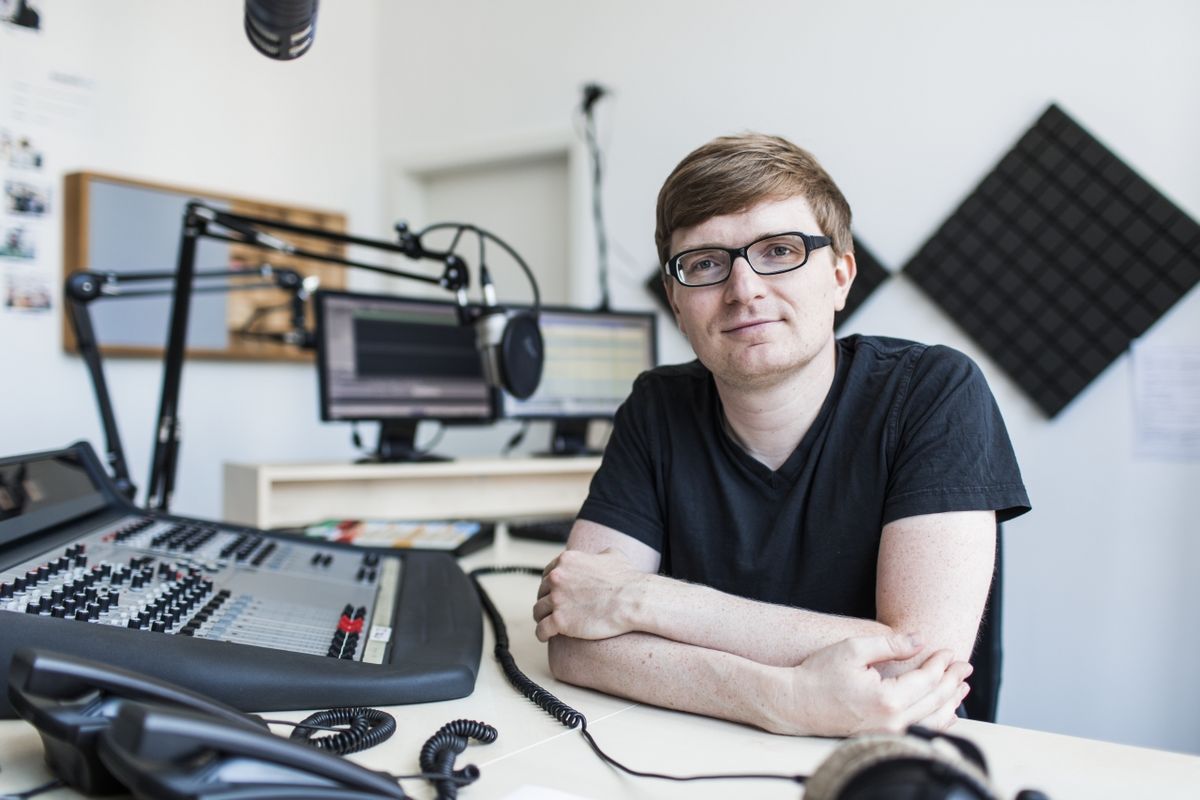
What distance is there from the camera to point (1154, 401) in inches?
82.5

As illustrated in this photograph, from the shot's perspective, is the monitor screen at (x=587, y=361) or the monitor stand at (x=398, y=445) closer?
the monitor stand at (x=398, y=445)

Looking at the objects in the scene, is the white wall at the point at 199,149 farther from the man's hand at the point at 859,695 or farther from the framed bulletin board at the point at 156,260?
the man's hand at the point at 859,695

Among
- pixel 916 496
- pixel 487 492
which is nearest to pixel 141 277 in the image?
pixel 487 492

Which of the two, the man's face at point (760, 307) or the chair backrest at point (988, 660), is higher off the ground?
the man's face at point (760, 307)


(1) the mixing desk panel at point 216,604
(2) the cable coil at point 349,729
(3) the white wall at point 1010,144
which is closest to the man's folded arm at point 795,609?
(1) the mixing desk panel at point 216,604

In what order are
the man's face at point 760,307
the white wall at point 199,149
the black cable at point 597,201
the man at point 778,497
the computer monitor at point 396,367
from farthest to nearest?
the black cable at point 597,201, the white wall at point 199,149, the computer monitor at point 396,367, the man's face at point 760,307, the man at point 778,497

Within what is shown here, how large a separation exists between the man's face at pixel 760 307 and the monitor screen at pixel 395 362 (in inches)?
37.8

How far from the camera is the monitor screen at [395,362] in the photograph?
2.05 m

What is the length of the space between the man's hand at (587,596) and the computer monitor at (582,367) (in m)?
1.24

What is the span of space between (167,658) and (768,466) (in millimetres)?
725

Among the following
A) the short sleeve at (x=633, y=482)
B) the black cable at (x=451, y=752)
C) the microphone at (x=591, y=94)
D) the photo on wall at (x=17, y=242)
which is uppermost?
the microphone at (x=591, y=94)

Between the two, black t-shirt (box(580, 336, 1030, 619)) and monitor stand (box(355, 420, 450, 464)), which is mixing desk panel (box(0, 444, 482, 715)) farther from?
monitor stand (box(355, 420, 450, 464))

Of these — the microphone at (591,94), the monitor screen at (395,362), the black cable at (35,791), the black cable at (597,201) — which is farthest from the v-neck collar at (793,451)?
the microphone at (591,94)

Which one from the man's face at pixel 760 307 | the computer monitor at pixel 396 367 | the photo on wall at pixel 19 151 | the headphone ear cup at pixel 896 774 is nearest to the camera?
the headphone ear cup at pixel 896 774
